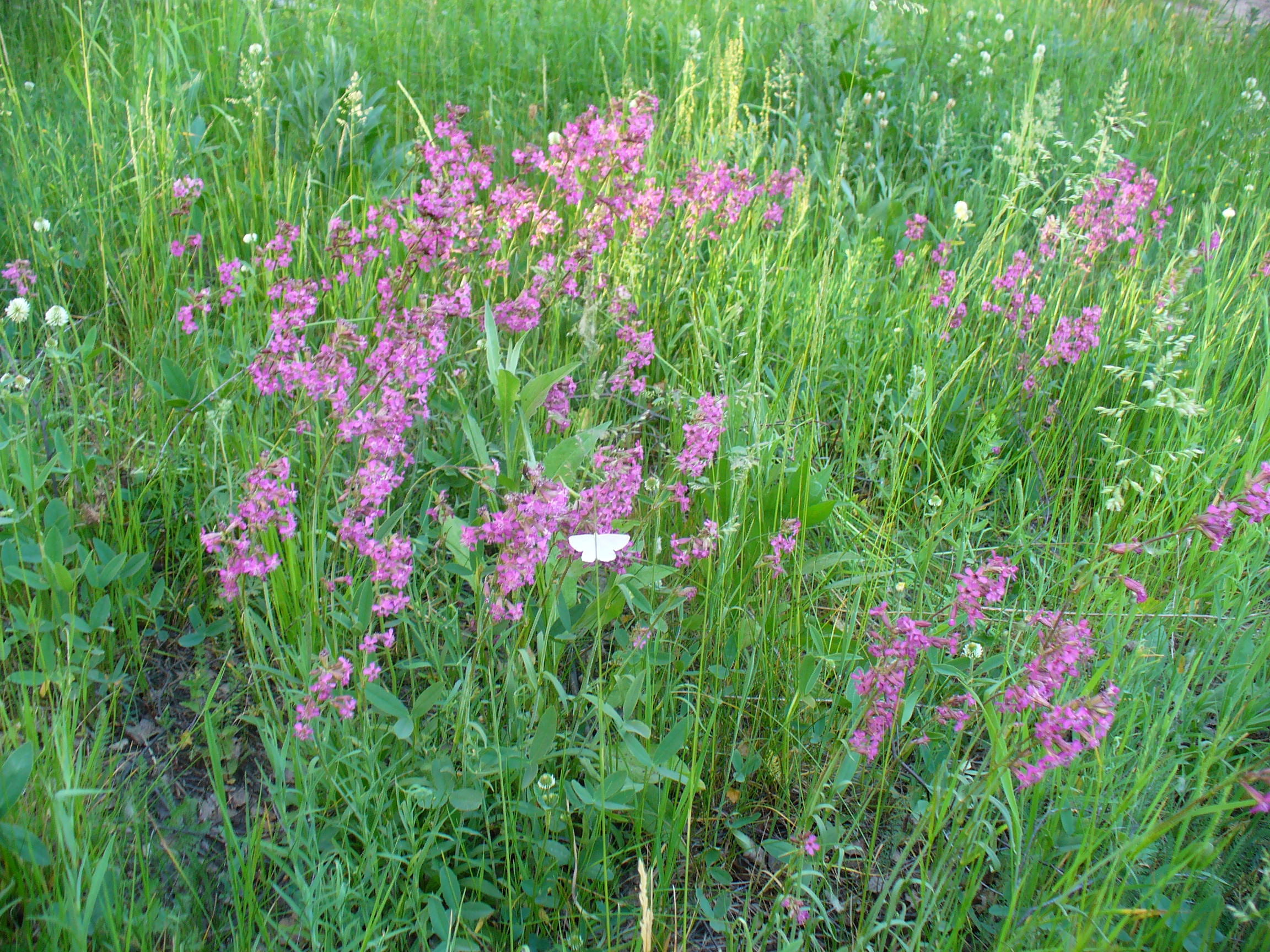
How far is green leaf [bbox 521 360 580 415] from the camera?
185 cm

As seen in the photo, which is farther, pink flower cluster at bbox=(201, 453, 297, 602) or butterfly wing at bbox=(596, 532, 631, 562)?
pink flower cluster at bbox=(201, 453, 297, 602)

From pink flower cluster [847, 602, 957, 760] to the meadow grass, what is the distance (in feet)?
0.04

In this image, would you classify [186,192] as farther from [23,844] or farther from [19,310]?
[23,844]

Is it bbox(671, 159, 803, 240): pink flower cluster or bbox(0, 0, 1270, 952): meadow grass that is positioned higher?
bbox(671, 159, 803, 240): pink flower cluster

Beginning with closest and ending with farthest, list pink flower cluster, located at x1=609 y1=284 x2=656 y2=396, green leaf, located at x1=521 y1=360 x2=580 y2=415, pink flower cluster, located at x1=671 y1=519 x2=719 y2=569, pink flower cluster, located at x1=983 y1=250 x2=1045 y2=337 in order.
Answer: pink flower cluster, located at x1=671 y1=519 x2=719 y2=569 < green leaf, located at x1=521 y1=360 x2=580 y2=415 < pink flower cluster, located at x1=609 y1=284 x2=656 y2=396 < pink flower cluster, located at x1=983 y1=250 x2=1045 y2=337

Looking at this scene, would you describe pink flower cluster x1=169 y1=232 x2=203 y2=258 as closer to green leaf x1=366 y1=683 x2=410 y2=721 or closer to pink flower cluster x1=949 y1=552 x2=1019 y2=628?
green leaf x1=366 y1=683 x2=410 y2=721

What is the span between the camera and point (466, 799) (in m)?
1.43

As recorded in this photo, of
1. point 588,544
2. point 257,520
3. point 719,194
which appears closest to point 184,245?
point 257,520

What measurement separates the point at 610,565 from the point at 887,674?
2.04ft

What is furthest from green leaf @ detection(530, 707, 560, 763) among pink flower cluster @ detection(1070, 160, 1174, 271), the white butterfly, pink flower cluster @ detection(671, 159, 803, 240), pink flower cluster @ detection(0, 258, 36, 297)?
pink flower cluster @ detection(1070, 160, 1174, 271)

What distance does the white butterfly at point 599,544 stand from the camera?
135 centimetres

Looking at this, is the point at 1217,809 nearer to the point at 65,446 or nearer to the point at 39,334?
the point at 65,446

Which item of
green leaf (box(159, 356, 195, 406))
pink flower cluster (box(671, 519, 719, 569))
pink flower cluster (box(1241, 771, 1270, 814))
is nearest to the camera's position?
pink flower cluster (box(1241, 771, 1270, 814))

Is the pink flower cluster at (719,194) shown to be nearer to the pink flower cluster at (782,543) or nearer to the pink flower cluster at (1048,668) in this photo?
the pink flower cluster at (782,543)
